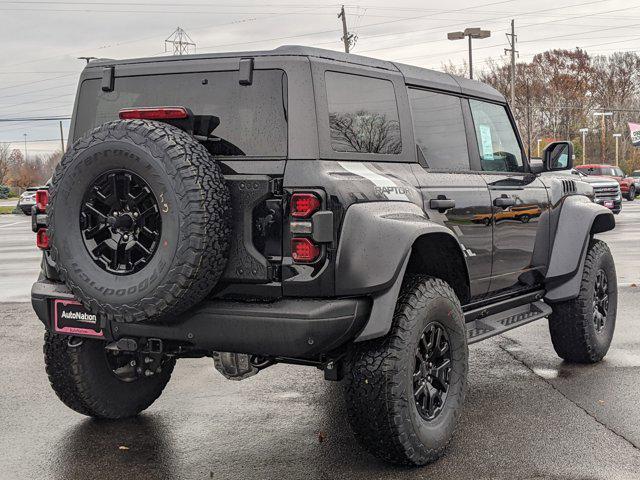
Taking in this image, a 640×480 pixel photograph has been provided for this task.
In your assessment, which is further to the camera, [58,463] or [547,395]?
[547,395]

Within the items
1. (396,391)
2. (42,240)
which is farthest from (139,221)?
(396,391)

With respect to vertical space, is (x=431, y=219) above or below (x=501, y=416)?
above

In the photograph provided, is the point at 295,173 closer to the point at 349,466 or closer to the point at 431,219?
the point at 431,219

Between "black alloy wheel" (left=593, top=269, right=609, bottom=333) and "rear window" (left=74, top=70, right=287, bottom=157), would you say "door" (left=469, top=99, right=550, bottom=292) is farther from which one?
"rear window" (left=74, top=70, right=287, bottom=157)

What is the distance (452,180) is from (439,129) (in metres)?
0.33

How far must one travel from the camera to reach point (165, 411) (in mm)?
5078

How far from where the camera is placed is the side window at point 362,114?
3969 mm

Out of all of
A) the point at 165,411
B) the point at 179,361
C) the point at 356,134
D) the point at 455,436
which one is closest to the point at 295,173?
the point at 356,134

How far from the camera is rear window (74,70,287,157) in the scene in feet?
12.7

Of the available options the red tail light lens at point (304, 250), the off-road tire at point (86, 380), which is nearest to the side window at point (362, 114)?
the red tail light lens at point (304, 250)

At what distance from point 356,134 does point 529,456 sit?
1800mm

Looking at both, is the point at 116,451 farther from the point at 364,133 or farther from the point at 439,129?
the point at 439,129

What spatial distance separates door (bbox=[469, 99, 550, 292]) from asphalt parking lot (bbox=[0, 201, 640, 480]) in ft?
2.54

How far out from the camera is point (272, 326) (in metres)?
3.66
